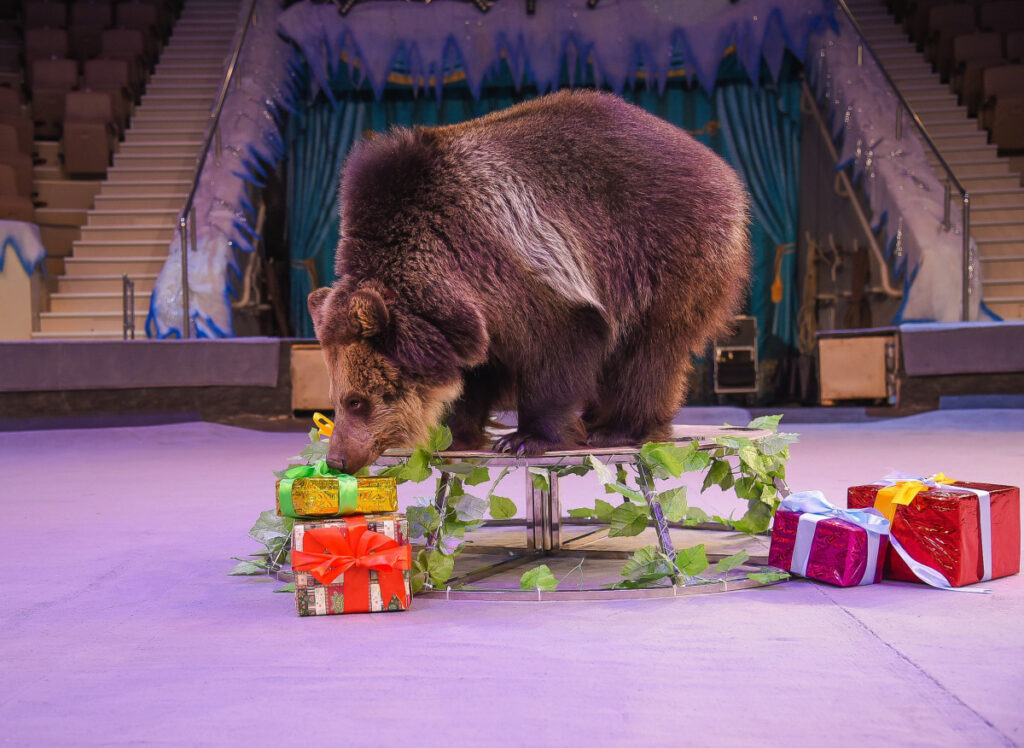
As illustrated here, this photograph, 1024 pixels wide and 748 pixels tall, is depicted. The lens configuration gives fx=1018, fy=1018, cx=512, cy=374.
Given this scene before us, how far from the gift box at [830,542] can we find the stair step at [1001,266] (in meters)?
8.17

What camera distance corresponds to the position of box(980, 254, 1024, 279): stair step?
32.1 ft

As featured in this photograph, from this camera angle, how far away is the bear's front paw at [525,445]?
8.28 feet

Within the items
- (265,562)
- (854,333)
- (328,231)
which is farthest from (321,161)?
(265,562)

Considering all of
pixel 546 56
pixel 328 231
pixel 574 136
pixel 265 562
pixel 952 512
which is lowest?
pixel 265 562

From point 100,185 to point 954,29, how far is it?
390 inches

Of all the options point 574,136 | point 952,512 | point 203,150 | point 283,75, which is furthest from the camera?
point 283,75

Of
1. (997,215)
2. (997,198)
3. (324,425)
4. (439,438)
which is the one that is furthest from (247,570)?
(997,198)

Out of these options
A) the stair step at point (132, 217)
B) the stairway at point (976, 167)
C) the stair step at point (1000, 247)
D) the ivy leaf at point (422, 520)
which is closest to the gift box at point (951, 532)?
the ivy leaf at point (422, 520)

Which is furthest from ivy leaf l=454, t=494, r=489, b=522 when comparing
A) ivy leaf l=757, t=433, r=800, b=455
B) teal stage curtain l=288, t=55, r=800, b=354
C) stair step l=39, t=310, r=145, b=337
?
teal stage curtain l=288, t=55, r=800, b=354

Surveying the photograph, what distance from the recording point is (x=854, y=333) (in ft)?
25.7

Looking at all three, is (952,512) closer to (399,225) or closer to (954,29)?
(399,225)

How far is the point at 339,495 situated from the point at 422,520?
0.38m

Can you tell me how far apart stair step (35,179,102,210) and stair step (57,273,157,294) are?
1.42m

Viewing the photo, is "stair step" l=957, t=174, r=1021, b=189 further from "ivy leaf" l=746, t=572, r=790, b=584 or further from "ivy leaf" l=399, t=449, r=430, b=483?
"ivy leaf" l=399, t=449, r=430, b=483
